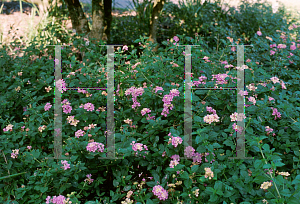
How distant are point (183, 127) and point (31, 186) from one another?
1017 millimetres

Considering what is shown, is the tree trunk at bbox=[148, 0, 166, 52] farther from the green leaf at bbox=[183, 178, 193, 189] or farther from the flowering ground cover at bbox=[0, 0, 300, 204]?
the green leaf at bbox=[183, 178, 193, 189]

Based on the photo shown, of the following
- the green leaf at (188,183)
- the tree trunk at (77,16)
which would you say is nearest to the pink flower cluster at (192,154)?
the green leaf at (188,183)

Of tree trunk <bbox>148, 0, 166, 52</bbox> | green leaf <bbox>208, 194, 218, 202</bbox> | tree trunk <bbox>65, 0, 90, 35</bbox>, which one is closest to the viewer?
green leaf <bbox>208, 194, 218, 202</bbox>

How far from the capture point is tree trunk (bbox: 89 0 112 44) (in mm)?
4012

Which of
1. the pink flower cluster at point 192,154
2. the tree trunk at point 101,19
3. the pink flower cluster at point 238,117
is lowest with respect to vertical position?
the pink flower cluster at point 192,154

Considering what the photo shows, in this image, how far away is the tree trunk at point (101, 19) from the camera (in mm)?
4012

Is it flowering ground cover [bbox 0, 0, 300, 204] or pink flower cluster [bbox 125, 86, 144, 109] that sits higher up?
pink flower cluster [bbox 125, 86, 144, 109]

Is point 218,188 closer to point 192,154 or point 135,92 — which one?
point 192,154

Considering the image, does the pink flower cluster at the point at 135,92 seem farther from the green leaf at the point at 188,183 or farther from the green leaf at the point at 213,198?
the green leaf at the point at 213,198

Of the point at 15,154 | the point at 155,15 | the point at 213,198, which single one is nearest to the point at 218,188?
the point at 213,198

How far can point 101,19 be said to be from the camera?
4090mm

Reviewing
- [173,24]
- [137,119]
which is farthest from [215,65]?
[173,24]

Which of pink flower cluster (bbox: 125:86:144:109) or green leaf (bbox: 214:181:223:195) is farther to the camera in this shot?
pink flower cluster (bbox: 125:86:144:109)

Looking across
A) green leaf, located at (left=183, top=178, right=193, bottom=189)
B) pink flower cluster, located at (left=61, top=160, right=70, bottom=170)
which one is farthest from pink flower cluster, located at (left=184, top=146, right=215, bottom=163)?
pink flower cluster, located at (left=61, top=160, right=70, bottom=170)
